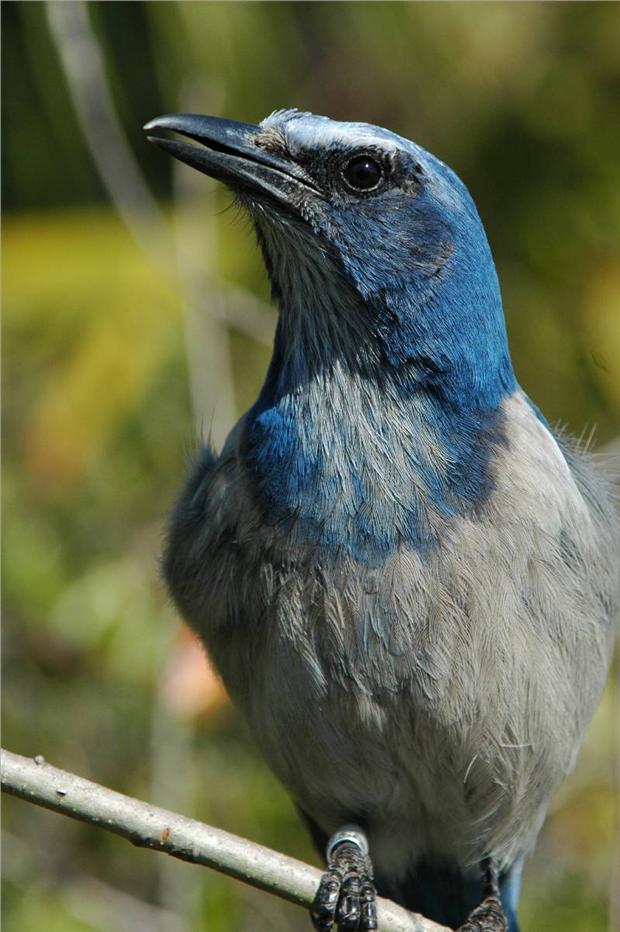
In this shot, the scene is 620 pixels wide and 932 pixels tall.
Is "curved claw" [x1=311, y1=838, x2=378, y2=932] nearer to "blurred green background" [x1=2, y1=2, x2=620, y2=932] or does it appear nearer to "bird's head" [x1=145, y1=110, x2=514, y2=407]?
"blurred green background" [x1=2, y1=2, x2=620, y2=932]

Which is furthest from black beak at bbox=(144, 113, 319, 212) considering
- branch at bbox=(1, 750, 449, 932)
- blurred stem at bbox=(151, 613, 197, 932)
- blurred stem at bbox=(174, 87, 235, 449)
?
blurred stem at bbox=(151, 613, 197, 932)

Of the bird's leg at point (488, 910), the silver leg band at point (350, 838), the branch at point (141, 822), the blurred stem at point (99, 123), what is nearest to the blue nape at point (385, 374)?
the branch at point (141, 822)

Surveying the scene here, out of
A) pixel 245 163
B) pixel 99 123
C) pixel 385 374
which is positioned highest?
pixel 99 123

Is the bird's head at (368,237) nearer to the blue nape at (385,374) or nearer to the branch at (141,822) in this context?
the blue nape at (385,374)

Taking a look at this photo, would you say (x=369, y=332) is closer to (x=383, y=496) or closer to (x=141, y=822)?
(x=383, y=496)

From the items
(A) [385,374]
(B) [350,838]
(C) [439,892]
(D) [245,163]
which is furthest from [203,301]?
(C) [439,892]

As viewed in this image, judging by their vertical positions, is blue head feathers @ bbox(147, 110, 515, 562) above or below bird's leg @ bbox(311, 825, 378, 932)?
above
